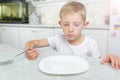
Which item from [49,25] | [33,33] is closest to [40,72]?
[49,25]

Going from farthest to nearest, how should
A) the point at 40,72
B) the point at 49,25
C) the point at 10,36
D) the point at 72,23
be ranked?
the point at 10,36 < the point at 49,25 < the point at 72,23 < the point at 40,72

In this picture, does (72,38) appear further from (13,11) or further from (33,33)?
(13,11)

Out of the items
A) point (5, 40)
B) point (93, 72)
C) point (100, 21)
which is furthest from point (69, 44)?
point (5, 40)

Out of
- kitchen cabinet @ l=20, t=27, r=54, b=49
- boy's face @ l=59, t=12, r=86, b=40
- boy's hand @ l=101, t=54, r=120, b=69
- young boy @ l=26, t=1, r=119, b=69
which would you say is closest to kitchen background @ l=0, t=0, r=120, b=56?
kitchen cabinet @ l=20, t=27, r=54, b=49

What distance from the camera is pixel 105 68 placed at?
687 millimetres

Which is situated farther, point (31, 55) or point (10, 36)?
point (10, 36)

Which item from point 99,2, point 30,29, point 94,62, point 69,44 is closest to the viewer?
point 94,62

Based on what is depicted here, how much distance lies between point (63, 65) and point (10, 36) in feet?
9.39

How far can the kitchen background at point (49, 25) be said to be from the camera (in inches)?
95.0

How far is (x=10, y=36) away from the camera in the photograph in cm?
342

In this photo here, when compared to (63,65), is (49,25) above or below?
above

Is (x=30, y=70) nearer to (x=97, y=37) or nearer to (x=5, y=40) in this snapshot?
(x=97, y=37)

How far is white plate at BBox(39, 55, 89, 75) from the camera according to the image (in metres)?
0.65

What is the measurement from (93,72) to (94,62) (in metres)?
0.11
